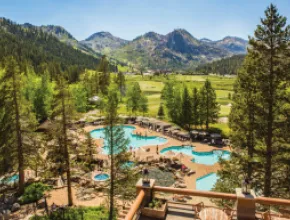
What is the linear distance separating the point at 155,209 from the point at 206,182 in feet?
68.4

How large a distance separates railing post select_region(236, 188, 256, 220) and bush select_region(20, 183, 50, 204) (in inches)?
755

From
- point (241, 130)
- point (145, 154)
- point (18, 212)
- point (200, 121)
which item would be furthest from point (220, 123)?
point (18, 212)

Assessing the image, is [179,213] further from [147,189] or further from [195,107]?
[195,107]

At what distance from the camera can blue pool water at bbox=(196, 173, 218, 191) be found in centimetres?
2585

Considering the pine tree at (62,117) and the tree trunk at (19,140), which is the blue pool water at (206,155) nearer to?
the pine tree at (62,117)

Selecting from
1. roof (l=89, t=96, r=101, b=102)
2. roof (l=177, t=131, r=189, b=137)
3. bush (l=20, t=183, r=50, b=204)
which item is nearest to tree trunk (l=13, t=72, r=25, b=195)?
bush (l=20, t=183, r=50, b=204)

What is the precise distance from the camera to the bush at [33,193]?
2102 cm

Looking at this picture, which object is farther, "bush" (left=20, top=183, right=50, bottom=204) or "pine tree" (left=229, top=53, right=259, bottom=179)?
"bush" (left=20, top=183, right=50, bottom=204)

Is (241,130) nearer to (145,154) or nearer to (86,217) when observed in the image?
(86,217)

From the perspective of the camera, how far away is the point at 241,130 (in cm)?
1723

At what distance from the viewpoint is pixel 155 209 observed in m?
7.62

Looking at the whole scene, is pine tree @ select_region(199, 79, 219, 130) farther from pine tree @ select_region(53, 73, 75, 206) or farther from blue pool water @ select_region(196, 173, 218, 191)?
pine tree @ select_region(53, 73, 75, 206)

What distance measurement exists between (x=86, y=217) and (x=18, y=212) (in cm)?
611

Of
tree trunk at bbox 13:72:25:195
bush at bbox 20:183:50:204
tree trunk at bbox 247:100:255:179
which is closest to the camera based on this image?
tree trunk at bbox 247:100:255:179
